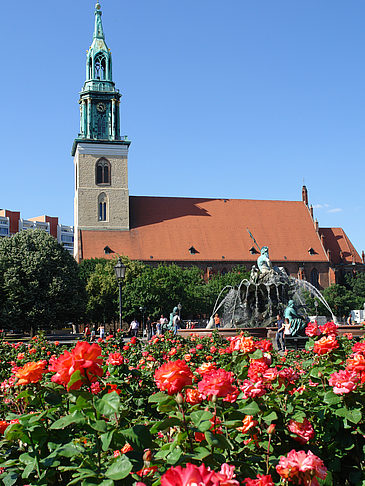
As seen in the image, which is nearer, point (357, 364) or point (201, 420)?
point (201, 420)

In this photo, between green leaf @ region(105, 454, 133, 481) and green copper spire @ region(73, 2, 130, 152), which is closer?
green leaf @ region(105, 454, 133, 481)

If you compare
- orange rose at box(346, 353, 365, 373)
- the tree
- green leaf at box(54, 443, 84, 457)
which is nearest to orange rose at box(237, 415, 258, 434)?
orange rose at box(346, 353, 365, 373)

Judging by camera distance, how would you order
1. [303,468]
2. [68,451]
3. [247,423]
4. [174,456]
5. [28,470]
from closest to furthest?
[303,468] < [174,456] < [28,470] < [68,451] < [247,423]

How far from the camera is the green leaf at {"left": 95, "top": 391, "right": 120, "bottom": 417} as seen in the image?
2815mm

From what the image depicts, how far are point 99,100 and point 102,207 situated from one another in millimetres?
10614

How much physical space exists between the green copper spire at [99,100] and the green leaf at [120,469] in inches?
2221

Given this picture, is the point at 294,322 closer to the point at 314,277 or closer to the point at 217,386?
the point at 217,386

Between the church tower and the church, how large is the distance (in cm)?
10

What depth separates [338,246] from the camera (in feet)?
219

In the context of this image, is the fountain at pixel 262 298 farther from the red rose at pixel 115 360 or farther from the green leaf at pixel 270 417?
the green leaf at pixel 270 417

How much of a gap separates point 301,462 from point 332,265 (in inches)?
2460

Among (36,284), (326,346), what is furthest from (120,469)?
(36,284)

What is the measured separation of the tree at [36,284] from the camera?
37.5 meters

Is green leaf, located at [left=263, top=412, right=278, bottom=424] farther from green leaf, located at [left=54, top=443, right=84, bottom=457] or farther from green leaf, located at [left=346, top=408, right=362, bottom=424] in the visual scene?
green leaf, located at [left=54, top=443, right=84, bottom=457]
